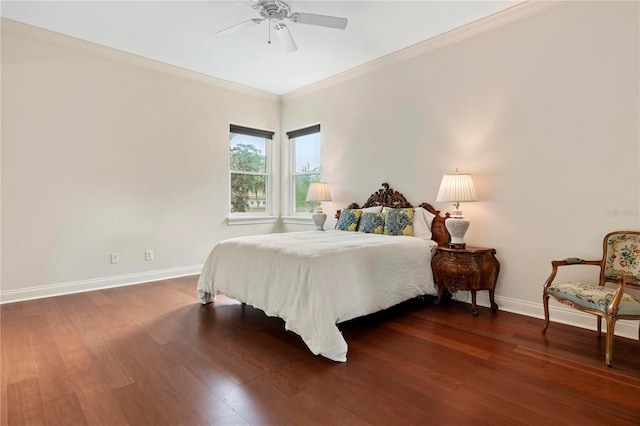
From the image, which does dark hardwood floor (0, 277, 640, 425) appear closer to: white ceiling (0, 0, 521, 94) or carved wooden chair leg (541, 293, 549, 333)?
carved wooden chair leg (541, 293, 549, 333)

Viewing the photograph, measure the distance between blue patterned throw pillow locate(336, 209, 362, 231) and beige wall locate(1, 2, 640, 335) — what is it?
39 centimetres

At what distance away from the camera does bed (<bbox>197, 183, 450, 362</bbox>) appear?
223cm

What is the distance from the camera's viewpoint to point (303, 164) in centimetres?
548

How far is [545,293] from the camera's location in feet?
8.29

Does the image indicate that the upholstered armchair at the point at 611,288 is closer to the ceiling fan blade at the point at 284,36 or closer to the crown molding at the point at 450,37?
the crown molding at the point at 450,37

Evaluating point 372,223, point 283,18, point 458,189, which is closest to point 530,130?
point 458,189

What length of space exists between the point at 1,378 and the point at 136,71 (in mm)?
3482

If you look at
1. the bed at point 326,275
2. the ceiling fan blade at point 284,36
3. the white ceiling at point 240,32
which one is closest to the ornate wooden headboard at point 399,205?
the bed at point 326,275

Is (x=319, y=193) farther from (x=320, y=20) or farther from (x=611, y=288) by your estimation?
(x=611, y=288)

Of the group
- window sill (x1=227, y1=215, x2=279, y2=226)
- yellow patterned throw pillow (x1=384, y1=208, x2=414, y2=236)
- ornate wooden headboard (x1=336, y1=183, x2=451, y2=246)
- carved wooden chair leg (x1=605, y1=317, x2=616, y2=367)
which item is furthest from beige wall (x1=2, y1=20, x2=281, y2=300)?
carved wooden chair leg (x1=605, y1=317, x2=616, y2=367)

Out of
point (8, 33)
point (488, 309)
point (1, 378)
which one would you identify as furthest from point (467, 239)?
point (8, 33)

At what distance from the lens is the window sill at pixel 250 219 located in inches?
199

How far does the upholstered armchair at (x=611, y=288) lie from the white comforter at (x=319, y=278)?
110cm

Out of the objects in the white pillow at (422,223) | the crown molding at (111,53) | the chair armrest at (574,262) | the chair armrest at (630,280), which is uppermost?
the crown molding at (111,53)
